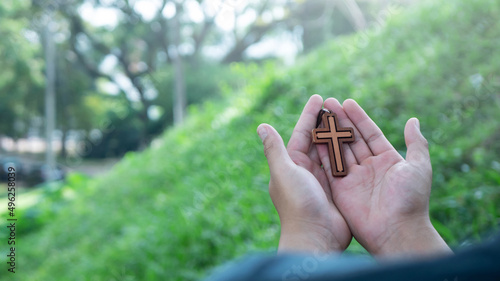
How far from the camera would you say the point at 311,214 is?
100 centimetres

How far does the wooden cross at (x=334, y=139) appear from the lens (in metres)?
1.17

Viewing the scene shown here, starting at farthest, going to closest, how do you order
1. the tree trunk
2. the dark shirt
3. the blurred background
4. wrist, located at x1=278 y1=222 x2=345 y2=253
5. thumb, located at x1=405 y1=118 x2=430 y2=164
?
the tree trunk → the blurred background → thumb, located at x1=405 y1=118 x2=430 y2=164 → wrist, located at x1=278 y1=222 x2=345 y2=253 → the dark shirt

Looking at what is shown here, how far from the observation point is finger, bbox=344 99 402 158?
1.19 m

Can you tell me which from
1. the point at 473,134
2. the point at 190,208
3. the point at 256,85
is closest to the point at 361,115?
the point at 473,134

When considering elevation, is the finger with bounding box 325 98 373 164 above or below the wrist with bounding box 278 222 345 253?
above

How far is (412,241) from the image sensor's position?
0.96 metres

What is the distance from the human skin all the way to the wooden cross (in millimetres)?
27

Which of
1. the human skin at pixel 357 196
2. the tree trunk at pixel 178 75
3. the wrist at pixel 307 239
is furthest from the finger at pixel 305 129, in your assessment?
the tree trunk at pixel 178 75

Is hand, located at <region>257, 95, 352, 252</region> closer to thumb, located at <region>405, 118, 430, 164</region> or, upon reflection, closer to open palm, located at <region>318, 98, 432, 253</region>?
open palm, located at <region>318, 98, 432, 253</region>

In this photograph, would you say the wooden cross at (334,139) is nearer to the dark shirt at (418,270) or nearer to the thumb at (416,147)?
the thumb at (416,147)

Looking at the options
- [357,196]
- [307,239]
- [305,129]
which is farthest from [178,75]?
[307,239]

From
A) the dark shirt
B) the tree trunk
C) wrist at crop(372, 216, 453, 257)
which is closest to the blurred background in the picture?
wrist at crop(372, 216, 453, 257)

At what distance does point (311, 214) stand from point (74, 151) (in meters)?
15.6

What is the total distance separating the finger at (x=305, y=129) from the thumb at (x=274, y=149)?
9 centimetres
